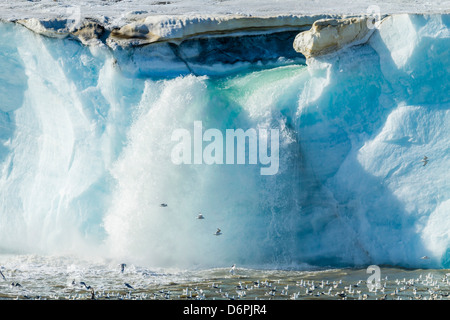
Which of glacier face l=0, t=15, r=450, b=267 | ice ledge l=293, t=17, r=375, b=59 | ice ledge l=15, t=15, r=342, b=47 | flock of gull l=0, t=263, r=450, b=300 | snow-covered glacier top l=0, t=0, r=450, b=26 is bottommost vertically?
flock of gull l=0, t=263, r=450, b=300

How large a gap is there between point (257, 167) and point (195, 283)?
2779 millimetres

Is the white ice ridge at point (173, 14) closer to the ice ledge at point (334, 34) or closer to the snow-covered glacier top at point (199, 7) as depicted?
the snow-covered glacier top at point (199, 7)

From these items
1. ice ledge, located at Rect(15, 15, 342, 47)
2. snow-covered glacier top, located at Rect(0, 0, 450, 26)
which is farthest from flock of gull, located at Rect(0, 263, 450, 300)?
snow-covered glacier top, located at Rect(0, 0, 450, 26)

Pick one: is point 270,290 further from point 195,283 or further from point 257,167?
point 257,167

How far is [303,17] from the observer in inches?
626

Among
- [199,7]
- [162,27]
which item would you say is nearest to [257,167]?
[162,27]

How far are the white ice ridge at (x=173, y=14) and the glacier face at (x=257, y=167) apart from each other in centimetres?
35

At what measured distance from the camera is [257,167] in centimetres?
1520

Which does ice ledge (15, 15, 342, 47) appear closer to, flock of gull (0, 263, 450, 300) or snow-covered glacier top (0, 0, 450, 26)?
snow-covered glacier top (0, 0, 450, 26)

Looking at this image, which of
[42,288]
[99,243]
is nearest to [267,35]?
[99,243]

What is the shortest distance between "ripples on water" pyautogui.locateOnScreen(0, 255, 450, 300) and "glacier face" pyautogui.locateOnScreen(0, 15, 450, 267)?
591 millimetres

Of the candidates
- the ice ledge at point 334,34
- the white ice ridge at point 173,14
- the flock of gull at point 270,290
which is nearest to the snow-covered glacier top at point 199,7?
the white ice ridge at point 173,14

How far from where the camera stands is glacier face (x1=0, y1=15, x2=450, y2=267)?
14977 mm

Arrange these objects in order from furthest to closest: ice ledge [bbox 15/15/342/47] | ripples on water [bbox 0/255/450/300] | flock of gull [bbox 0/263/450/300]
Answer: ice ledge [bbox 15/15/342/47], ripples on water [bbox 0/255/450/300], flock of gull [bbox 0/263/450/300]
